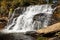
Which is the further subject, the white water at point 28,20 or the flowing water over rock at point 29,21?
the white water at point 28,20

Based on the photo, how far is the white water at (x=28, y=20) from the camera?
983 inches

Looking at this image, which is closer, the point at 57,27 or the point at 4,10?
the point at 57,27

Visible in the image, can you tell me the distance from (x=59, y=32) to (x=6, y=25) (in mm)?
12501

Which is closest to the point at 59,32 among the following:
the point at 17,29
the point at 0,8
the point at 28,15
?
the point at 17,29

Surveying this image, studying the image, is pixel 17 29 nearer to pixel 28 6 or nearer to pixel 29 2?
pixel 28 6

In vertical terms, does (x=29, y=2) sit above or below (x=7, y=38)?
above

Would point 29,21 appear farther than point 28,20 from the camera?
No

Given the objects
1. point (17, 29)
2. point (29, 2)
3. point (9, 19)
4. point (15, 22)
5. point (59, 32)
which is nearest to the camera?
point (59, 32)

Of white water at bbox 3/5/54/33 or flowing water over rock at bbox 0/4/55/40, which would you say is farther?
white water at bbox 3/5/54/33

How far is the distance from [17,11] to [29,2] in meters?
3.75

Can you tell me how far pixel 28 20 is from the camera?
87.9ft

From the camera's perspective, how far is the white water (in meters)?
25.0

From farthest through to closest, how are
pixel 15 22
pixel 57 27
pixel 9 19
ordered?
pixel 9 19 → pixel 15 22 → pixel 57 27

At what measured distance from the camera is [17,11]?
96.6ft
